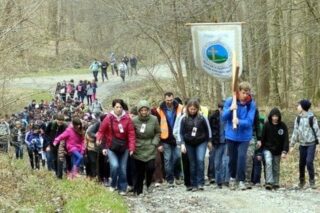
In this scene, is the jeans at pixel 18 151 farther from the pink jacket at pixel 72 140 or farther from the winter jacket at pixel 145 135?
the winter jacket at pixel 145 135

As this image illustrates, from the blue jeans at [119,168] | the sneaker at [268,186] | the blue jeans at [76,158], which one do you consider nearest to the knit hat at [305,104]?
the sneaker at [268,186]

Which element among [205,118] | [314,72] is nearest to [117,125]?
[205,118]

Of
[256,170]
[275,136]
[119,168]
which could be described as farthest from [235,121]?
[119,168]

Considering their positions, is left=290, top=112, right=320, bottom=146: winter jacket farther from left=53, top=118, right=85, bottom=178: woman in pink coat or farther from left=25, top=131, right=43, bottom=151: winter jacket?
left=25, top=131, right=43, bottom=151: winter jacket

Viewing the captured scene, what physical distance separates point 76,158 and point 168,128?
252 centimetres

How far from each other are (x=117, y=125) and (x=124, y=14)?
15.6 metres

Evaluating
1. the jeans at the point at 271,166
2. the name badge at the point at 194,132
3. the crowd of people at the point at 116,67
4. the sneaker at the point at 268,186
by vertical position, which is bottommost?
the sneaker at the point at 268,186

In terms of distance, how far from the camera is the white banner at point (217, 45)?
48.6 ft

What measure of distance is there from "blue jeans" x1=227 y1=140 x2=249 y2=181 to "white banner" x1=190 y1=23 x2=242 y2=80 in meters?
2.98

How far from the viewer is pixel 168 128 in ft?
42.7

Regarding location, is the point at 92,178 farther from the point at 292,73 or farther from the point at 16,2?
the point at 292,73

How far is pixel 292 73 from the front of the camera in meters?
35.6

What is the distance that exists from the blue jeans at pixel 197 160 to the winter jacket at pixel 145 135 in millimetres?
643

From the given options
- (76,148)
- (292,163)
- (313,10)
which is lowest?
(292,163)
